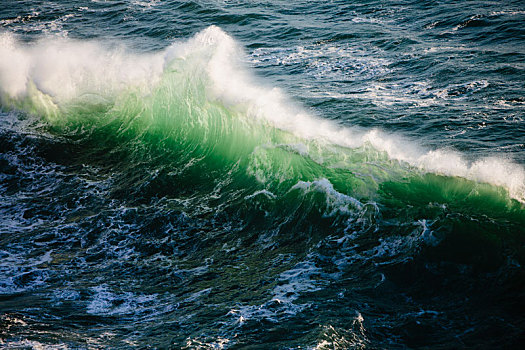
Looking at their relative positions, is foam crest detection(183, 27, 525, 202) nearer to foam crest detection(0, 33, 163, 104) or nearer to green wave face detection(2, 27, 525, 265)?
green wave face detection(2, 27, 525, 265)

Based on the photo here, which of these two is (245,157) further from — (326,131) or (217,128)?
(326,131)

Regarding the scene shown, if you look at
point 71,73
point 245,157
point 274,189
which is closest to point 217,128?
point 245,157

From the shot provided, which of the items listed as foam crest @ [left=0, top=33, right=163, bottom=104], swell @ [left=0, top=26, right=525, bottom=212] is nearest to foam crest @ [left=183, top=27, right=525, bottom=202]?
swell @ [left=0, top=26, right=525, bottom=212]

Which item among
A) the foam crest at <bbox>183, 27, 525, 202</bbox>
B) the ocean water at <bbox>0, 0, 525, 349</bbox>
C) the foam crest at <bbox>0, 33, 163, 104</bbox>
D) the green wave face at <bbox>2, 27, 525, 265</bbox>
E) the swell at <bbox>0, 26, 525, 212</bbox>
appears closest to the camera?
the ocean water at <bbox>0, 0, 525, 349</bbox>

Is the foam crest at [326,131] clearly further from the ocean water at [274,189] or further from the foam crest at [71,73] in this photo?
the foam crest at [71,73]

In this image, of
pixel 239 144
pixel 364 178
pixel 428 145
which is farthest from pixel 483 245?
pixel 239 144

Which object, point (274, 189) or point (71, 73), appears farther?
point (71, 73)
